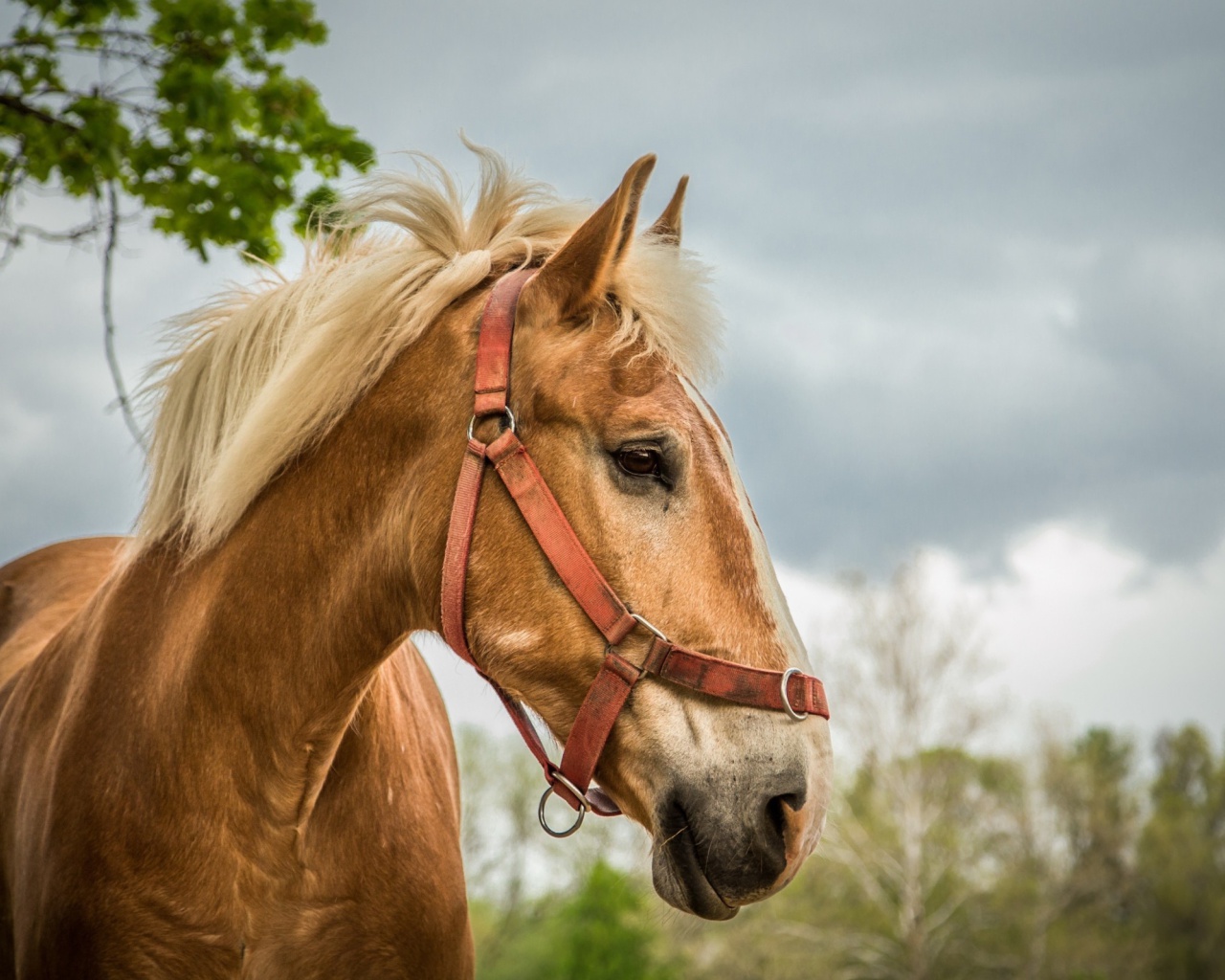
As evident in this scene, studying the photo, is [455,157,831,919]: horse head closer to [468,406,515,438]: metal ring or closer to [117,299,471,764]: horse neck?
[468,406,515,438]: metal ring

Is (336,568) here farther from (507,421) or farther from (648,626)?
(648,626)

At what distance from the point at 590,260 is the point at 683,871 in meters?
1.36

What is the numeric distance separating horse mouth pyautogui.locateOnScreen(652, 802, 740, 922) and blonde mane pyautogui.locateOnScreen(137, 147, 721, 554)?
102 cm

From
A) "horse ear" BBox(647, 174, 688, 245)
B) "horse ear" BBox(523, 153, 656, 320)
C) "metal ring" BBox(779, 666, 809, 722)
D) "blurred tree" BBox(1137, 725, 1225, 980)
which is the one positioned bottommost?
"blurred tree" BBox(1137, 725, 1225, 980)

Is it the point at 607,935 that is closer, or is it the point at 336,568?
the point at 336,568

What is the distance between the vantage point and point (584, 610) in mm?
2227

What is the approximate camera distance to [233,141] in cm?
516

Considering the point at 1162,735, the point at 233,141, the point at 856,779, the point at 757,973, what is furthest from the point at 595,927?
the point at 1162,735

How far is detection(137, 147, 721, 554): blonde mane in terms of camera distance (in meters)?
2.59

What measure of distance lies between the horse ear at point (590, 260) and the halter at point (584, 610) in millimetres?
80

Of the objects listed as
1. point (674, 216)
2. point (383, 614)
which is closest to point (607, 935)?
point (383, 614)

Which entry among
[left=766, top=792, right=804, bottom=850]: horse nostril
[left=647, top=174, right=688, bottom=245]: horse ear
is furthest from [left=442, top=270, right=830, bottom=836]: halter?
[left=647, top=174, right=688, bottom=245]: horse ear

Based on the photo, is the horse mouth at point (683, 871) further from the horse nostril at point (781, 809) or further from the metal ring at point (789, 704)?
the metal ring at point (789, 704)

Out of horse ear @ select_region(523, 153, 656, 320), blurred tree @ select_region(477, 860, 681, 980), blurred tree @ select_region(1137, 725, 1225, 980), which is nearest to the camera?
horse ear @ select_region(523, 153, 656, 320)
